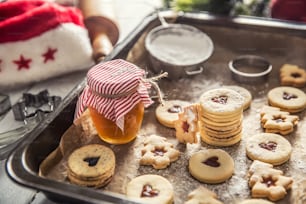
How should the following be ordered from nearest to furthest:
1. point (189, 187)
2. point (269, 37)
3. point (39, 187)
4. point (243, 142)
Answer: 1. point (39, 187)
2. point (189, 187)
3. point (243, 142)
4. point (269, 37)

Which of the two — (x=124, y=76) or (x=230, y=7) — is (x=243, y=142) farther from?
(x=230, y=7)

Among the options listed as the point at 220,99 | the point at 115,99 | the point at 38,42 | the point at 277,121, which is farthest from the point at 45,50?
the point at 277,121

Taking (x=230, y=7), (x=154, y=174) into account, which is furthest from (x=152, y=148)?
(x=230, y=7)

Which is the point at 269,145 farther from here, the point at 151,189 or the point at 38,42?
the point at 38,42

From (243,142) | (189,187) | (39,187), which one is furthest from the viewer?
(243,142)

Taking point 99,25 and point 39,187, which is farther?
point 99,25

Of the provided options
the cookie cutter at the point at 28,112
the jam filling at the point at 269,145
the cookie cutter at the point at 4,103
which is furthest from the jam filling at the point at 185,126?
the cookie cutter at the point at 4,103
